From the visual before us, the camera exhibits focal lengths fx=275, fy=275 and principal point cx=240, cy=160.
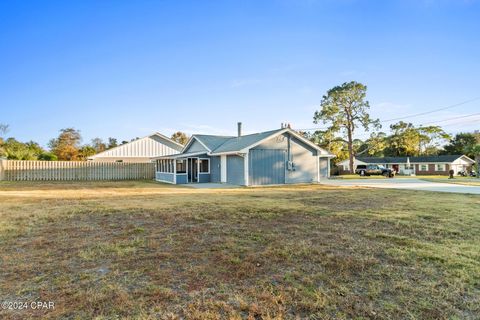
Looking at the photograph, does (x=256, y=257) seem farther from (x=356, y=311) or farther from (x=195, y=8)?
(x=195, y=8)

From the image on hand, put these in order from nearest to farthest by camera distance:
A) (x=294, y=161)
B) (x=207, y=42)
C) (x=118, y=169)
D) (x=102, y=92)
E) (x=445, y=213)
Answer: (x=445, y=213) → (x=207, y=42) → (x=294, y=161) → (x=102, y=92) → (x=118, y=169)

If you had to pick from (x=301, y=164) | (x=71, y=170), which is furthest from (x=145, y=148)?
(x=301, y=164)

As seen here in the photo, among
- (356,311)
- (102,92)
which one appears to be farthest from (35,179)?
(356,311)

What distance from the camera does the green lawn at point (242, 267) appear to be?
2.57 meters

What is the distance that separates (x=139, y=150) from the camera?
103 feet

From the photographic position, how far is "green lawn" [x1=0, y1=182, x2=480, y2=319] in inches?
101

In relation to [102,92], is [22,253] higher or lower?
lower

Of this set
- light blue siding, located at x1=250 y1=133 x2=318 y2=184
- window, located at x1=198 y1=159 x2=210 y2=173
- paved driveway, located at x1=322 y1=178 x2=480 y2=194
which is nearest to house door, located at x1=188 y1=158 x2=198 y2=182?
window, located at x1=198 y1=159 x2=210 y2=173

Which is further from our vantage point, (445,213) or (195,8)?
(195,8)

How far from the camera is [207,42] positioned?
54.0 ft

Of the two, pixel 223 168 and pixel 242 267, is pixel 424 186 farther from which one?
pixel 242 267

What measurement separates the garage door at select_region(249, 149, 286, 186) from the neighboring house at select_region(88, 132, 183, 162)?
53.8 ft

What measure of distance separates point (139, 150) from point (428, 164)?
45767mm

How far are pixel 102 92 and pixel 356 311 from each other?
23.4 m
